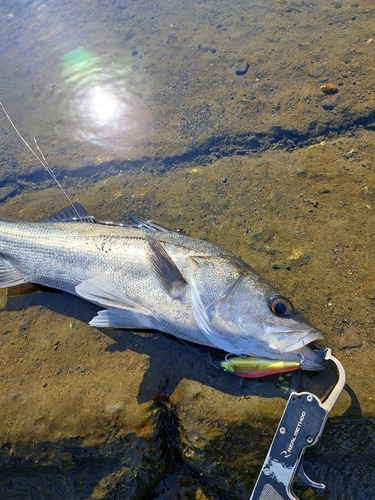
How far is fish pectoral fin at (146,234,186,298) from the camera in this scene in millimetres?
3000

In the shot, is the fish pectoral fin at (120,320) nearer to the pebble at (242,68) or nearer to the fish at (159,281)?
the fish at (159,281)

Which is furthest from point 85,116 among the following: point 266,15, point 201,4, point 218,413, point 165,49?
point 218,413

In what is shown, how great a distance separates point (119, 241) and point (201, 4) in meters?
4.19

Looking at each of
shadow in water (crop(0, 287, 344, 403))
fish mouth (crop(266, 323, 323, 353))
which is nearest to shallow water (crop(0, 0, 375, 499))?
shadow in water (crop(0, 287, 344, 403))

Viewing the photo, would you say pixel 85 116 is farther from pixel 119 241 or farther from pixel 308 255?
pixel 308 255

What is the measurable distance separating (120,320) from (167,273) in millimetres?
622

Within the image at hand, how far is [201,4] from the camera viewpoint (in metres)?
5.30

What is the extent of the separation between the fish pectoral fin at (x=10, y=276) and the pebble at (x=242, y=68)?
3.58 meters

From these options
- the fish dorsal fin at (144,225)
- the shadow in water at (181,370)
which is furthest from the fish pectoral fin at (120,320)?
the fish dorsal fin at (144,225)

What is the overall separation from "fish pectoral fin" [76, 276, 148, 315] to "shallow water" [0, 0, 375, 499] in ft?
1.04

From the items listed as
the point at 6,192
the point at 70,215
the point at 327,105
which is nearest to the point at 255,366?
the point at 70,215

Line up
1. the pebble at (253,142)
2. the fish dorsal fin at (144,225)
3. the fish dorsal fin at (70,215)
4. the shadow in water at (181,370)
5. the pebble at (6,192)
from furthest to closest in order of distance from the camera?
the pebble at (6,192) → the pebble at (253,142) → the fish dorsal fin at (70,215) → the fish dorsal fin at (144,225) → the shadow in water at (181,370)

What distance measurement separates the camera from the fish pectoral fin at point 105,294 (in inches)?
124

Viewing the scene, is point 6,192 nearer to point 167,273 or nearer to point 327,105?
point 167,273
